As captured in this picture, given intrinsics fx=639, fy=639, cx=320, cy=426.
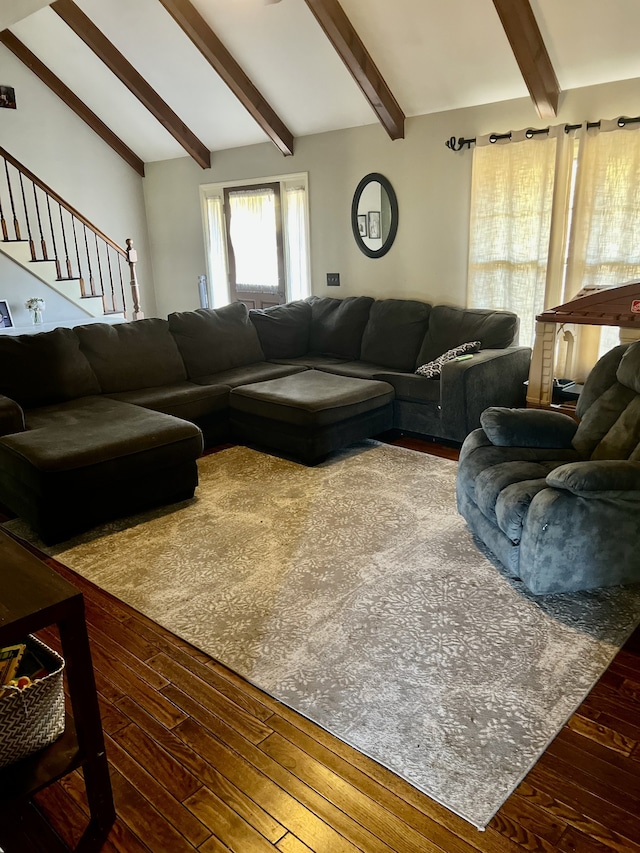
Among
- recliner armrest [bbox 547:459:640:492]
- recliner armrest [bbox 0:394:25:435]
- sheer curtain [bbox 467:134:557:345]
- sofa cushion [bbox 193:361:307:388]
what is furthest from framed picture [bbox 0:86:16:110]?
recliner armrest [bbox 547:459:640:492]

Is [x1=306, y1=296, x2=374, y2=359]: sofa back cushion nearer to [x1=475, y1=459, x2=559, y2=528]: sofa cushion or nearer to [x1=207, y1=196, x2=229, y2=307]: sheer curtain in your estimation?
[x1=207, y1=196, x2=229, y2=307]: sheer curtain

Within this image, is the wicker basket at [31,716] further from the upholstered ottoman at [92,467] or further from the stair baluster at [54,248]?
the stair baluster at [54,248]

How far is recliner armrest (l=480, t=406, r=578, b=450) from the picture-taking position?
3.03m

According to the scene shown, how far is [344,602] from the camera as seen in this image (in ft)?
8.45

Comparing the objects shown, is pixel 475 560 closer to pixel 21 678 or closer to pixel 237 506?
pixel 237 506

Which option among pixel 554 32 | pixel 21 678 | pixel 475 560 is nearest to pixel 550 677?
pixel 475 560

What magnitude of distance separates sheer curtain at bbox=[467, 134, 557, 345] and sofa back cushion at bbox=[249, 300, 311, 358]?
4.87 ft

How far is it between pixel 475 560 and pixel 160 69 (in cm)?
526

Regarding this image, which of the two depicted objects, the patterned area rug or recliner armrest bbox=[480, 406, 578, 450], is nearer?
the patterned area rug

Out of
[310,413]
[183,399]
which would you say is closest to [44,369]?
[183,399]

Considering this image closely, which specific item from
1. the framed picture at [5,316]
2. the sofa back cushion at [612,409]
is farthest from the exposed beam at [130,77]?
the sofa back cushion at [612,409]

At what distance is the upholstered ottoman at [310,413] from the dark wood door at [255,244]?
2.32m

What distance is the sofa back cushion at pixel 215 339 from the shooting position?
189 inches

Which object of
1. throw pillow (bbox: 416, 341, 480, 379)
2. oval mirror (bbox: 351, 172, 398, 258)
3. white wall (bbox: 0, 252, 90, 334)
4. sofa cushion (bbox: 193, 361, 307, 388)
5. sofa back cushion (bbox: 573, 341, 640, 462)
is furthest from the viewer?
white wall (bbox: 0, 252, 90, 334)
